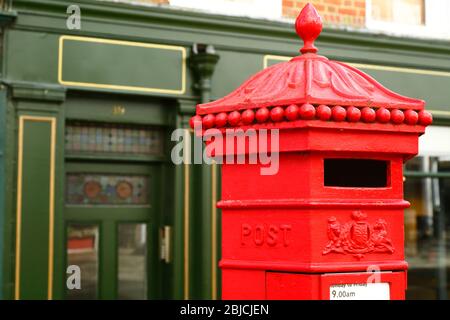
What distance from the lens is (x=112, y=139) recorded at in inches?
269

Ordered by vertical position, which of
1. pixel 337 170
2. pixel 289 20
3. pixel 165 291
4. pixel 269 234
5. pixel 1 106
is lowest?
pixel 165 291

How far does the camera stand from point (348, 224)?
246cm

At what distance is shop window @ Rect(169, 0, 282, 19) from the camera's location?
6918 mm

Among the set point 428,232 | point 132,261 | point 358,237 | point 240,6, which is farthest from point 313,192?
point 428,232

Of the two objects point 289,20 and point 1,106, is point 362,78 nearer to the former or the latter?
point 1,106

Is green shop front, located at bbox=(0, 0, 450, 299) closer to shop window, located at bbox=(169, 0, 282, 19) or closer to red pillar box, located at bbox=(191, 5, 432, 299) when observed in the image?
shop window, located at bbox=(169, 0, 282, 19)

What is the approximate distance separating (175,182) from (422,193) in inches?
120

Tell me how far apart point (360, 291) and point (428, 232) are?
5.97 m

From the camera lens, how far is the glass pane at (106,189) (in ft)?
21.9

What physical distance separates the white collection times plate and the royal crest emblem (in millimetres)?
110

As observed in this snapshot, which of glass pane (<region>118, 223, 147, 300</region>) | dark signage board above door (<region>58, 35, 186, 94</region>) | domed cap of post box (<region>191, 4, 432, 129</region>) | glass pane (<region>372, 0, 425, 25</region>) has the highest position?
glass pane (<region>372, 0, 425, 25</region>)

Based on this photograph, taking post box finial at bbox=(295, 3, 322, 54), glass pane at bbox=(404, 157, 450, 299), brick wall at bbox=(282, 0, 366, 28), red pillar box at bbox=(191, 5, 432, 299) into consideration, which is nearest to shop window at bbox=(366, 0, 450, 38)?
Result: brick wall at bbox=(282, 0, 366, 28)

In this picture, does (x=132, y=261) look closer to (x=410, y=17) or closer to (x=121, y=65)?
(x=121, y=65)

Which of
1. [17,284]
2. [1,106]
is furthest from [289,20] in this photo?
[17,284]
